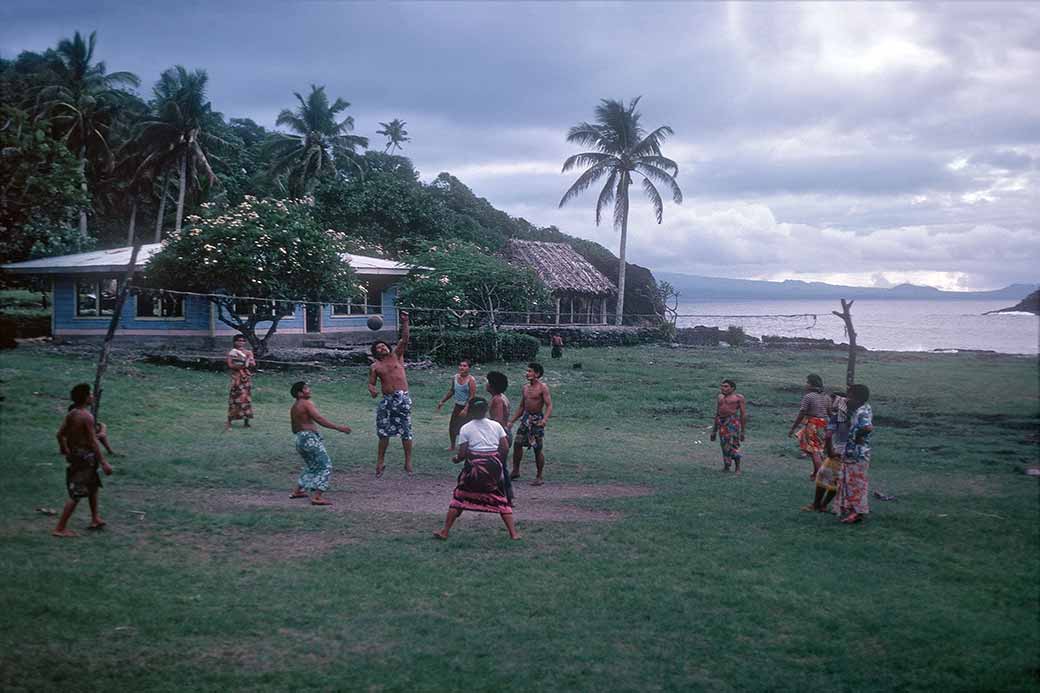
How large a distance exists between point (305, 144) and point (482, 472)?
34859 mm

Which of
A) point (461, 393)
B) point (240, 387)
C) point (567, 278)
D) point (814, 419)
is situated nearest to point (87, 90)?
point (567, 278)

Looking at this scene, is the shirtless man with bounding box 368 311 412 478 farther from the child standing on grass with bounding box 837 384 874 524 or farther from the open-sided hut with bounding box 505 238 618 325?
the open-sided hut with bounding box 505 238 618 325

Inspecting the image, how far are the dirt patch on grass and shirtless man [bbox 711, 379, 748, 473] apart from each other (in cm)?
189

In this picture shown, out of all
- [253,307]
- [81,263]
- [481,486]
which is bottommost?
[481,486]

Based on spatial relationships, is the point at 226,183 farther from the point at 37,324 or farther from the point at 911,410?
the point at 911,410

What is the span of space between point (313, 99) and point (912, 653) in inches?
1532

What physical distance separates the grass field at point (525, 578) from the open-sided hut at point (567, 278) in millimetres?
26893

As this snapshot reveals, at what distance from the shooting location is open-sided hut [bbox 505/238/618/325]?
40.5 metres

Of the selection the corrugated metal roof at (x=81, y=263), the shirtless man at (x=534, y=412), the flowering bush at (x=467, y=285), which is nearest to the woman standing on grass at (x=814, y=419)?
the shirtless man at (x=534, y=412)

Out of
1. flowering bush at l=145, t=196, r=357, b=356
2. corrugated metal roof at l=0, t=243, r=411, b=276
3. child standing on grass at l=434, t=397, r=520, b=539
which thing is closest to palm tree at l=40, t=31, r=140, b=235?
corrugated metal roof at l=0, t=243, r=411, b=276

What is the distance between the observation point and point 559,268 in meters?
42.2

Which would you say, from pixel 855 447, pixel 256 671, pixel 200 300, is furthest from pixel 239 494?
pixel 200 300

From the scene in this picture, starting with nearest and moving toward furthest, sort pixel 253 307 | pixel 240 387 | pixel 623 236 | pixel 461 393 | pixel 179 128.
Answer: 1. pixel 461 393
2. pixel 240 387
3. pixel 253 307
4. pixel 179 128
5. pixel 623 236

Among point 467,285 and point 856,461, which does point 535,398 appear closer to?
point 856,461
